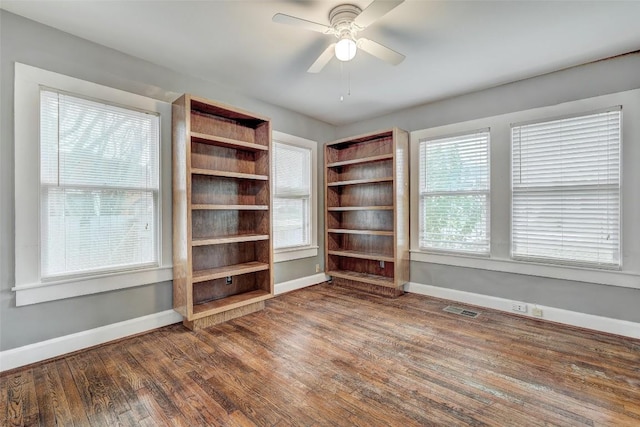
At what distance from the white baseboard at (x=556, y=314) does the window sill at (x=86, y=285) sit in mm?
3471

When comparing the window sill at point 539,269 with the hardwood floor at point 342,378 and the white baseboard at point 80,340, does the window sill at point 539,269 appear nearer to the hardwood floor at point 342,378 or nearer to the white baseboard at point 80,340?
the hardwood floor at point 342,378

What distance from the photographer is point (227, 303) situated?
10.7ft

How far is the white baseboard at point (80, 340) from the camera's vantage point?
7.39ft

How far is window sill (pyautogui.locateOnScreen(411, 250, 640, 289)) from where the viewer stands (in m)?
2.79

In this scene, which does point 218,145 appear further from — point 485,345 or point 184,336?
point 485,345

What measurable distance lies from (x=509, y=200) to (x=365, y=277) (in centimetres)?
219

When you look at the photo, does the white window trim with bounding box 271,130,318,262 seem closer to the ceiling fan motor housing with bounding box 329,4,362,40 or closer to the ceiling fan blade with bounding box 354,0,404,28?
the ceiling fan motor housing with bounding box 329,4,362,40

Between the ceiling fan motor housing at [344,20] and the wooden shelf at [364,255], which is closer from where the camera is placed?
the ceiling fan motor housing at [344,20]

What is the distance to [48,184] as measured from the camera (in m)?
2.40

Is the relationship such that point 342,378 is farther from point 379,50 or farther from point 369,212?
point 369,212

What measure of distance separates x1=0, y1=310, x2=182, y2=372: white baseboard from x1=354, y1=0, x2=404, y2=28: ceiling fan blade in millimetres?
3289

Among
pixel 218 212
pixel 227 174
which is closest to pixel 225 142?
pixel 227 174

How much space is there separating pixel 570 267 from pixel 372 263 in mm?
2454

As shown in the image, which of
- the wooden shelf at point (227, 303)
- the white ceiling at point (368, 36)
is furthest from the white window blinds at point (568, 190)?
the wooden shelf at point (227, 303)
